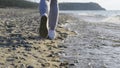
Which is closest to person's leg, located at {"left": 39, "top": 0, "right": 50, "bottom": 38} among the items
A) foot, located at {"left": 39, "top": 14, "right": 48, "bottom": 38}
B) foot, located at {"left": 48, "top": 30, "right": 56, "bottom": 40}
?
foot, located at {"left": 39, "top": 14, "right": 48, "bottom": 38}

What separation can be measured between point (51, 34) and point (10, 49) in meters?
1.52

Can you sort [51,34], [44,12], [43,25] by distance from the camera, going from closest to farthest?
[44,12] < [43,25] < [51,34]

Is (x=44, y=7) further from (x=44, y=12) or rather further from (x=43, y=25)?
(x=43, y=25)

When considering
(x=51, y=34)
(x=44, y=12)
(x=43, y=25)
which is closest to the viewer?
(x=44, y=12)

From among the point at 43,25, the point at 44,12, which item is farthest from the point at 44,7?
the point at 43,25

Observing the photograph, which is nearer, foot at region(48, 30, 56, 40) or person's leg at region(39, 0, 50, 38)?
person's leg at region(39, 0, 50, 38)

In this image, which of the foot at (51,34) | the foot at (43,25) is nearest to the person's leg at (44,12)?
the foot at (43,25)

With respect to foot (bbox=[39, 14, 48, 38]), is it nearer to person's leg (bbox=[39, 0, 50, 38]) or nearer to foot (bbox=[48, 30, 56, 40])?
person's leg (bbox=[39, 0, 50, 38])

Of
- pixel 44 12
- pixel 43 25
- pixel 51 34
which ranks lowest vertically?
pixel 51 34

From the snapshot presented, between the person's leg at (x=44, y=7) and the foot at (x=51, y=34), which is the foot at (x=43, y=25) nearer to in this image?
the person's leg at (x=44, y=7)

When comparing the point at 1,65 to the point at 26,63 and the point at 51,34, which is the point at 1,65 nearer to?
the point at 26,63

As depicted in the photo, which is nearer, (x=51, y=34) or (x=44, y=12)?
(x=44, y=12)

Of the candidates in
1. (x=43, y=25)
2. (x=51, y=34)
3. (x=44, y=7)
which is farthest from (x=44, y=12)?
(x=51, y=34)

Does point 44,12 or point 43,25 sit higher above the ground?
point 44,12
